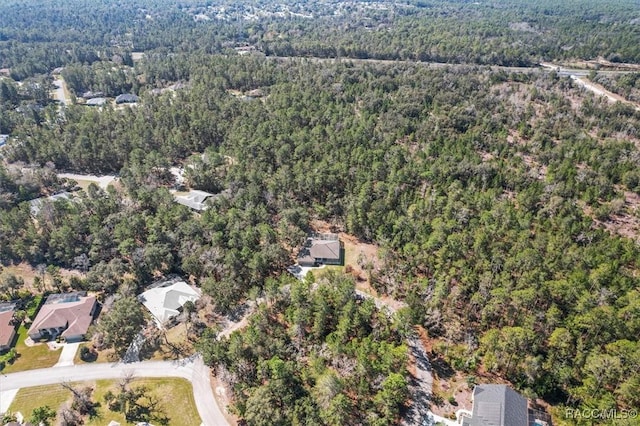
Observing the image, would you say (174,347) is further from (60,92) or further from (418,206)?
(60,92)

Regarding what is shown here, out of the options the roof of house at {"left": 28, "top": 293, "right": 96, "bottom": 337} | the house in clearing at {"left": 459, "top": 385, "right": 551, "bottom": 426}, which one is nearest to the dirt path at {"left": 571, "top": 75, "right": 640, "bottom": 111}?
the house in clearing at {"left": 459, "top": 385, "right": 551, "bottom": 426}

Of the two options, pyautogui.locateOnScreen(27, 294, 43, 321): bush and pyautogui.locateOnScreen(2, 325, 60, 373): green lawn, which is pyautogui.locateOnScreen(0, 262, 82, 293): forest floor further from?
pyautogui.locateOnScreen(2, 325, 60, 373): green lawn

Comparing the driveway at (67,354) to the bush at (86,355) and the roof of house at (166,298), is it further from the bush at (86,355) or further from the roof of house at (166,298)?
the roof of house at (166,298)

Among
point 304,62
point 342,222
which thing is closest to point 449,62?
point 304,62

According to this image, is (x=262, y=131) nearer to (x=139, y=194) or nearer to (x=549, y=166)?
(x=139, y=194)

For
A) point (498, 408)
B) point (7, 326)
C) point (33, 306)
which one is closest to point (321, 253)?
point (498, 408)

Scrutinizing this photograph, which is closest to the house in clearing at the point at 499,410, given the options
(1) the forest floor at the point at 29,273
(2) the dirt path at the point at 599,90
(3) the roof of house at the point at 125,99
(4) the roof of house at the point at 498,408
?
(4) the roof of house at the point at 498,408

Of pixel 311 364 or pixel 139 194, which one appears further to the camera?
pixel 139 194
